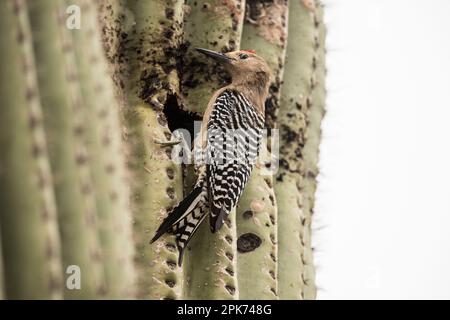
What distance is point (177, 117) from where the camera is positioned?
4.52m

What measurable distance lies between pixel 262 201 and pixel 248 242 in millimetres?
262

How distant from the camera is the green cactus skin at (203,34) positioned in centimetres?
450

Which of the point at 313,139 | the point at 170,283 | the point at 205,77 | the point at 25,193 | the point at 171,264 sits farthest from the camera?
the point at 313,139

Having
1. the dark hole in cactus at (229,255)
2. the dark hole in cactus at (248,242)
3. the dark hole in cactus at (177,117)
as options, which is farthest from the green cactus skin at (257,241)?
the dark hole in cactus at (177,117)

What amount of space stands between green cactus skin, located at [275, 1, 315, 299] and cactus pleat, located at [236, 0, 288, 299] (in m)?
0.12

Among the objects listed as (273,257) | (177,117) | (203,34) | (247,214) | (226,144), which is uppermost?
(203,34)

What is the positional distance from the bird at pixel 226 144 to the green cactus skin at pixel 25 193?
2.27 metres

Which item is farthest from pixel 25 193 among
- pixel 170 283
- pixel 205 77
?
pixel 205 77

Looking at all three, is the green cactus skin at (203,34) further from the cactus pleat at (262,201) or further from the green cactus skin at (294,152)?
the green cactus skin at (294,152)

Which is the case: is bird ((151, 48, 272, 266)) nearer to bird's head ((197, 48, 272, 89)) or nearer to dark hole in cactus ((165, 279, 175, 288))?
bird's head ((197, 48, 272, 89))

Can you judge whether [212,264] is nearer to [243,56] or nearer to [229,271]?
[229,271]

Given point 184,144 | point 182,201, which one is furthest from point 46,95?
point 184,144
